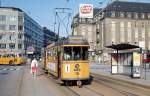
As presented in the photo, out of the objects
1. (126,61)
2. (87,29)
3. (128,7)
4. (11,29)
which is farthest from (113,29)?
(126,61)

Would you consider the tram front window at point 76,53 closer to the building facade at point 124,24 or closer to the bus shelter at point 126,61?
the bus shelter at point 126,61

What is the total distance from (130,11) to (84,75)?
3598 inches

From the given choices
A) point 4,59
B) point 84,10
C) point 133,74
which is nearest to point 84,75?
point 133,74

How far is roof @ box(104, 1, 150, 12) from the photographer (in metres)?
112

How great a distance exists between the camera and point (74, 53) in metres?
24.7

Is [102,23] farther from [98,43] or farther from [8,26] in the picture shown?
[8,26]

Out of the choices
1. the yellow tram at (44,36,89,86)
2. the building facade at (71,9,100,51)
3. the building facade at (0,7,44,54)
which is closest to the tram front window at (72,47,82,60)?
the yellow tram at (44,36,89,86)

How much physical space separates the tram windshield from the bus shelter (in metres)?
8.28

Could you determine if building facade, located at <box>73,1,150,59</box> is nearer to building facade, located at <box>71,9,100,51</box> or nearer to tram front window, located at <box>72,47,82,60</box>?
building facade, located at <box>71,9,100,51</box>

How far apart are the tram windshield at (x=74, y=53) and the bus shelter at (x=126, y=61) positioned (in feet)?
27.2

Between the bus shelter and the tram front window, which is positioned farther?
the bus shelter

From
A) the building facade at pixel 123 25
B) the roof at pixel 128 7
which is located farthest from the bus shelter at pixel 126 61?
the roof at pixel 128 7

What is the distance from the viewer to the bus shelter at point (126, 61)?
32125 millimetres

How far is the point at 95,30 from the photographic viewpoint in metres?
125
